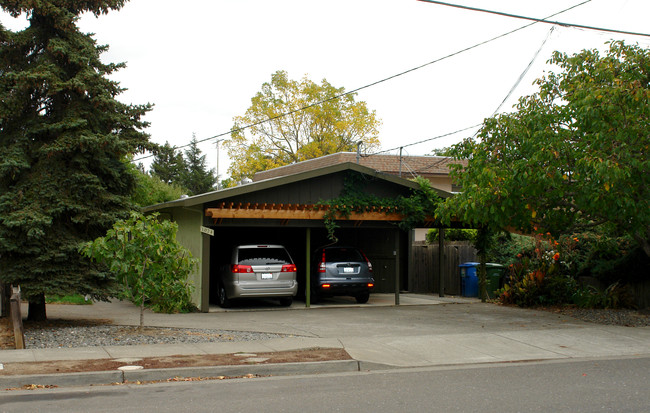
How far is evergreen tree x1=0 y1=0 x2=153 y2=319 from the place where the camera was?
12.4m

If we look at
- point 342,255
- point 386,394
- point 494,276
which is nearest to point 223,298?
point 342,255

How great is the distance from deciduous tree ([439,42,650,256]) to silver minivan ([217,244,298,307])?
4473 millimetres

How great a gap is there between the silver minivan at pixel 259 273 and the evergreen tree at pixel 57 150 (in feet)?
11.9

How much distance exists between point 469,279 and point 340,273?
5.62 m

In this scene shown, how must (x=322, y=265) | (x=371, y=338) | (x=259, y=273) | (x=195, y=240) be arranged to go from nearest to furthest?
(x=371, y=338) < (x=259, y=273) < (x=195, y=240) < (x=322, y=265)

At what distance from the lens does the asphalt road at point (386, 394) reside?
6887mm

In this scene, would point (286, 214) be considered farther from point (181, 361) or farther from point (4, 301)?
point (181, 361)

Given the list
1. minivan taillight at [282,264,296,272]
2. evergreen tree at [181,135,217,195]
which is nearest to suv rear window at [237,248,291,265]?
minivan taillight at [282,264,296,272]

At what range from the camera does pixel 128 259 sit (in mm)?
11789

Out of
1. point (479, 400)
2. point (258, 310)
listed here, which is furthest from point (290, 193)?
point (479, 400)

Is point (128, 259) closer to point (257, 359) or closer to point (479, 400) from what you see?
point (257, 359)

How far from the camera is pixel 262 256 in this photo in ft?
53.9

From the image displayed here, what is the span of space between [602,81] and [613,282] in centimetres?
596

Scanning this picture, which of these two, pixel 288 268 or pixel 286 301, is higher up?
pixel 288 268
